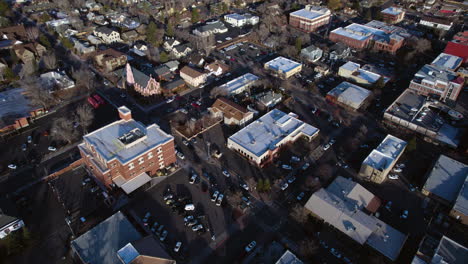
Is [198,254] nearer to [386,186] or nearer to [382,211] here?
[382,211]

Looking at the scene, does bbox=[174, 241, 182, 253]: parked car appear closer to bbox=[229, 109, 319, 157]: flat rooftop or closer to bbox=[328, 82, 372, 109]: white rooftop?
bbox=[229, 109, 319, 157]: flat rooftop

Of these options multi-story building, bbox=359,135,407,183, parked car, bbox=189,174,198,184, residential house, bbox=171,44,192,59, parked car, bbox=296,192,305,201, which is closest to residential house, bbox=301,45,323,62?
residential house, bbox=171,44,192,59

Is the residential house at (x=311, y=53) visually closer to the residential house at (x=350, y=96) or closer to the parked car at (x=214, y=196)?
the residential house at (x=350, y=96)

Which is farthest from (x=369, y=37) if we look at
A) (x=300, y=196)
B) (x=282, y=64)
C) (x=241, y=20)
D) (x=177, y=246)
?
(x=177, y=246)

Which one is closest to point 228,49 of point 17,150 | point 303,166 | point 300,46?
point 300,46

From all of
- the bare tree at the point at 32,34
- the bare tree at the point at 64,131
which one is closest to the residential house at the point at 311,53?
the bare tree at the point at 64,131
